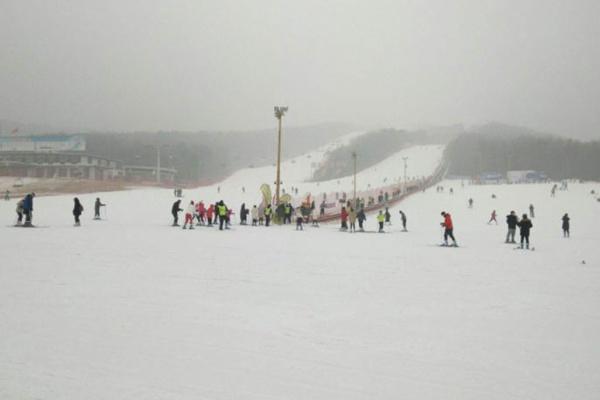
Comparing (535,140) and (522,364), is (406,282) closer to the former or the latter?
(522,364)

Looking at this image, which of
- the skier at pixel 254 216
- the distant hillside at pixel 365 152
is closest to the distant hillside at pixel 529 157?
the distant hillside at pixel 365 152

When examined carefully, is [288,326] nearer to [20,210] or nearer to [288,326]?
[288,326]

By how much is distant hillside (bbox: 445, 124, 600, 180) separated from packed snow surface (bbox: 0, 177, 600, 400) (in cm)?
12277

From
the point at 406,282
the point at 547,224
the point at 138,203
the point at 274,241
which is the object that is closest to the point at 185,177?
the point at 138,203

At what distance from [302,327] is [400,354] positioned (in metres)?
1.45

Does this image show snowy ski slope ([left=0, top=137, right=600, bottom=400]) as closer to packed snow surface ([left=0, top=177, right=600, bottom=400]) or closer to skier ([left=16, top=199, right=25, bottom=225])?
packed snow surface ([left=0, top=177, right=600, bottom=400])

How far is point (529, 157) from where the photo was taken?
135 metres

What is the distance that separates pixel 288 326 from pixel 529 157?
475ft

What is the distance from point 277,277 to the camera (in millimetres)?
10039

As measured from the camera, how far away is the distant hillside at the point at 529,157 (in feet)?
415

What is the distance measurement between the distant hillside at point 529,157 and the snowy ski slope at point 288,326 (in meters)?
122

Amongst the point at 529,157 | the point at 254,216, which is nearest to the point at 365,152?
the point at 529,157

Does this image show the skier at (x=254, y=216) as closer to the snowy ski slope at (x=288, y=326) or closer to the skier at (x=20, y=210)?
the skier at (x=20, y=210)

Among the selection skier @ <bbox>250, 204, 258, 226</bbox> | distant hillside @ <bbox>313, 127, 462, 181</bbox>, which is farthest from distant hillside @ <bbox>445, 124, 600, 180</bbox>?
skier @ <bbox>250, 204, 258, 226</bbox>
